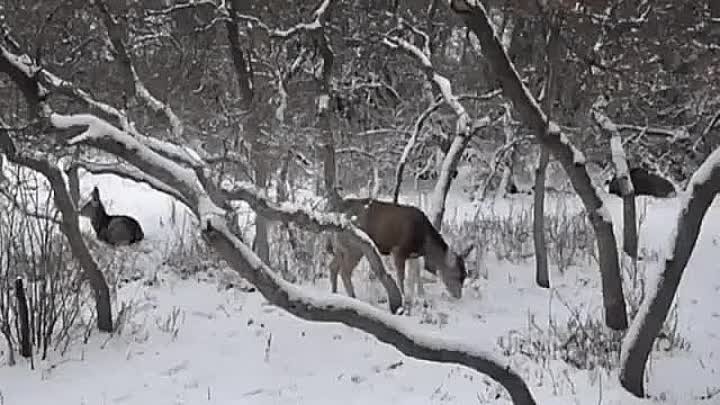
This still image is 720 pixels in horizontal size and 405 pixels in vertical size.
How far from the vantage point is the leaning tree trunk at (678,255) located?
20.4 ft

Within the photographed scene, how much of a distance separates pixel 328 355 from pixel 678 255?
348 cm

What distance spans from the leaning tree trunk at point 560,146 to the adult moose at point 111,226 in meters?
Answer: 7.55

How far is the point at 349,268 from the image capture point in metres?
10.6

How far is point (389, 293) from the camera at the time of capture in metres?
9.77

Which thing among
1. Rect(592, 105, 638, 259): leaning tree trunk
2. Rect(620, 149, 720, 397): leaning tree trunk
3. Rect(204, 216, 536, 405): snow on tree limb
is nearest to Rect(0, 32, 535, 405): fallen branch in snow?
Rect(204, 216, 536, 405): snow on tree limb

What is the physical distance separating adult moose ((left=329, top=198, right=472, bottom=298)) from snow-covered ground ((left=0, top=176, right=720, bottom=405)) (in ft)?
1.30

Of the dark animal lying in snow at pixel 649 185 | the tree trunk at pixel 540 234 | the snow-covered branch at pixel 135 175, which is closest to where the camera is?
the snow-covered branch at pixel 135 175

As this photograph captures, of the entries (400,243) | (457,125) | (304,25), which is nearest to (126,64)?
(304,25)

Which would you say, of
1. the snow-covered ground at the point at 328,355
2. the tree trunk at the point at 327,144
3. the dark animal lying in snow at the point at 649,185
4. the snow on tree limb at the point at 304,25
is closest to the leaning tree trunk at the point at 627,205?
the snow-covered ground at the point at 328,355

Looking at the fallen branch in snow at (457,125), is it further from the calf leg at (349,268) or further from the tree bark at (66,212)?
the tree bark at (66,212)

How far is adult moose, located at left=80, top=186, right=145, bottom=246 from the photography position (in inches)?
536

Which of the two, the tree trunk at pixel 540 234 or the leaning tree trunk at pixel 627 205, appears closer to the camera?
the tree trunk at pixel 540 234

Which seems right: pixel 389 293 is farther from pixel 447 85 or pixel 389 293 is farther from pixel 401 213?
pixel 447 85

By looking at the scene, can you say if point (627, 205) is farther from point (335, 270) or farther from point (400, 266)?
point (335, 270)
